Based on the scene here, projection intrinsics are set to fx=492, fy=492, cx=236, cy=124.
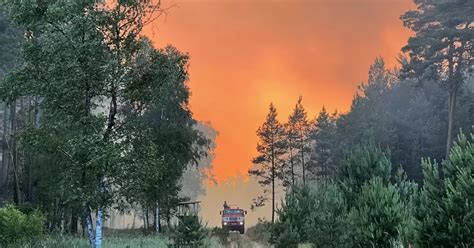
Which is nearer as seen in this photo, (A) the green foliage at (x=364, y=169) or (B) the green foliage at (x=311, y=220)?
(B) the green foliage at (x=311, y=220)

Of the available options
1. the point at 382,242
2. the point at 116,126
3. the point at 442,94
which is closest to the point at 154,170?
the point at 116,126

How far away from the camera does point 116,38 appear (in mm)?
19125

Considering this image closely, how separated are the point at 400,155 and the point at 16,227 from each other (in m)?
44.6

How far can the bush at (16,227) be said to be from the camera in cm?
2277

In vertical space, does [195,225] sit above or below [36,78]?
below

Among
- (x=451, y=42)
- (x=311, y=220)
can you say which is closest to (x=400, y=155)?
(x=451, y=42)

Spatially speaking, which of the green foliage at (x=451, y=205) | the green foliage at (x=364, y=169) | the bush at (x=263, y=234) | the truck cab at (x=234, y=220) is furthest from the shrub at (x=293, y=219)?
the truck cab at (x=234, y=220)

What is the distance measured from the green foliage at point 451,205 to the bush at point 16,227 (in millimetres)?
17691

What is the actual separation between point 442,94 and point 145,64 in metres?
51.5

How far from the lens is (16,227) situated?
75.6 feet

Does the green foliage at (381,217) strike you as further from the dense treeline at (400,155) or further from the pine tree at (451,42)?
the pine tree at (451,42)

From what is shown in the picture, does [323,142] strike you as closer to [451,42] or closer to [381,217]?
[451,42]

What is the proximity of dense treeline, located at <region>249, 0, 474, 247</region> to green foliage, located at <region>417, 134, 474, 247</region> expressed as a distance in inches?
1.1

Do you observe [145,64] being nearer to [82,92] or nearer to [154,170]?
[82,92]
